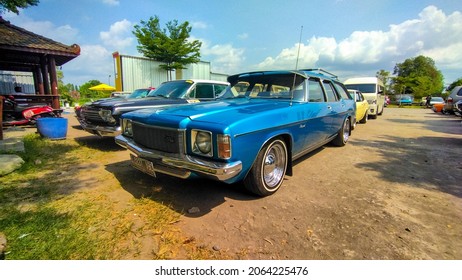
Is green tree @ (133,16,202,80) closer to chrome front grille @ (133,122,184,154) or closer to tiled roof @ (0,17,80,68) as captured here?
tiled roof @ (0,17,80,68)

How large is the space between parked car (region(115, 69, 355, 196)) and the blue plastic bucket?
Result: 4191mm

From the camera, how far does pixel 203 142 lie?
249cm

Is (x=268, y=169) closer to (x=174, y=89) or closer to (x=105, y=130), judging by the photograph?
(x=105, y=130)

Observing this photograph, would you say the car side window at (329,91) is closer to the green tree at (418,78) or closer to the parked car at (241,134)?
the parked car at (241,134)

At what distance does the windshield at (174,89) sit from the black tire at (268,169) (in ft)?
11.9

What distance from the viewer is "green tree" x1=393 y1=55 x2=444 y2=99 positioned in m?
47.7

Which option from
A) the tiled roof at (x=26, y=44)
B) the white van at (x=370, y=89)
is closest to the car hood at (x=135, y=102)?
the tiled roof at (x=26, y=44)

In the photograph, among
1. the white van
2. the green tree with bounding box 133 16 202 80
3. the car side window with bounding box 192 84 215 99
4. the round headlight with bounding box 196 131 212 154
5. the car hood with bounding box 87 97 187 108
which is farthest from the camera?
the green tree with bounding box 133 16 202 80

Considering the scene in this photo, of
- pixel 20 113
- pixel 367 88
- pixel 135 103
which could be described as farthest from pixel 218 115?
pixel 367 88

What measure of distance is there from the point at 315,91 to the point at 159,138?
9.56ft

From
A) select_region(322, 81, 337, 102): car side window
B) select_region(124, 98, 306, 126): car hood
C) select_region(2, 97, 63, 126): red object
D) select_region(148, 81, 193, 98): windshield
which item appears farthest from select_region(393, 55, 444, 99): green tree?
select_region(2, 97, 63, 126): red object

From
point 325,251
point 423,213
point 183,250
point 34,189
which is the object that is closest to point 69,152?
point 34,189

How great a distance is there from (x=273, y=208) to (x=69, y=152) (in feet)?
15.6

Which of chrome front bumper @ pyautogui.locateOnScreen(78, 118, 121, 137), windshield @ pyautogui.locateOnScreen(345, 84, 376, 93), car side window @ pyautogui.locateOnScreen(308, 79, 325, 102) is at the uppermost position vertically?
windshield @ pyautogui.locateOnScreen(345, 84, 376, 93)
